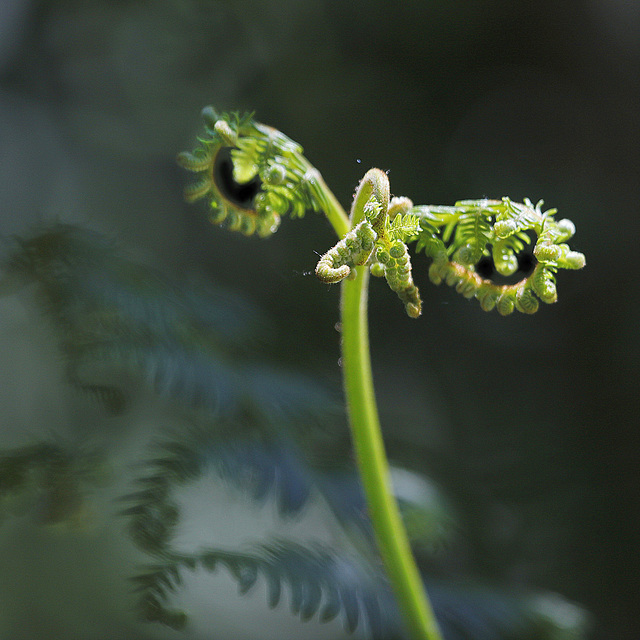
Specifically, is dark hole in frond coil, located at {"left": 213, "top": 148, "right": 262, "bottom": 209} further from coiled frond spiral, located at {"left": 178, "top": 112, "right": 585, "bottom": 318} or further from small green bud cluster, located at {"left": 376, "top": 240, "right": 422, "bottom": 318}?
small green bud cluster, located at {"left": 376, "top": 240, "right": 422, "bottom": 318}

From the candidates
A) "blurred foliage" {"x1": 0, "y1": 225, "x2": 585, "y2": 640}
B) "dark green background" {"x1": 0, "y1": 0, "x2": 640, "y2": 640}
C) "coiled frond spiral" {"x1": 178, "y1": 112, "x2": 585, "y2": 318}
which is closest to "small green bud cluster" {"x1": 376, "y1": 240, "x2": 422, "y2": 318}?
"coiled frond spiral" {"x1": 178, "y1": 112, "x2": 585, "y2": 318}

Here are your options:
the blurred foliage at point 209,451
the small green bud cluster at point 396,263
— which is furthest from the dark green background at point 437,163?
the small green bud cluster at point 396,263

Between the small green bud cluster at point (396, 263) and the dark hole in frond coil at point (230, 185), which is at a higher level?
the dark hole in frond coil at point (230, 185)

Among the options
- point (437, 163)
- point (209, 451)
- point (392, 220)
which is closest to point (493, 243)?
point (392, 220)

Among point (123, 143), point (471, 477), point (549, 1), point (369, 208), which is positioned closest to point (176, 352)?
point (369, 208)

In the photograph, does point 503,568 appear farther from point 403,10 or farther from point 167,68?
point 167,68

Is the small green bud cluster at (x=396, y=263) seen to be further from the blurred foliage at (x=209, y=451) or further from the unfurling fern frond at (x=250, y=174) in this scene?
the blurred foliage at (x=209, y=451)

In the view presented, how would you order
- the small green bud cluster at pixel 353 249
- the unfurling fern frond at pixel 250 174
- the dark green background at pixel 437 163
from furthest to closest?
the dark green background at pixel 437 163
the unfurling fern frond at pixel 250 174
the small green bud cluster at pixel 353 249
